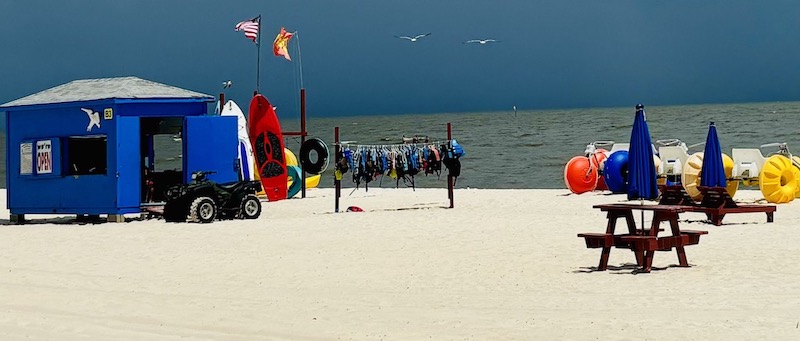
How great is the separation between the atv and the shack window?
2585 mm

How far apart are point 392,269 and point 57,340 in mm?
4493

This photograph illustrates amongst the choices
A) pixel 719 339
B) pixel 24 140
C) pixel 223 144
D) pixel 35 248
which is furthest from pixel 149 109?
pixel 719 339

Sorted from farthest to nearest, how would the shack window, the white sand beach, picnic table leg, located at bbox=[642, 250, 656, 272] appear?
1. the shack window
2. picnic table leg, located at bbox=[642, 250, 656, 272]
3. the white sand beach

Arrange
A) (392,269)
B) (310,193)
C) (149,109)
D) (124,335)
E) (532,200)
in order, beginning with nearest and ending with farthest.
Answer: (124,335) < (392,269) < (149,109) < (532,200) < (310,193)

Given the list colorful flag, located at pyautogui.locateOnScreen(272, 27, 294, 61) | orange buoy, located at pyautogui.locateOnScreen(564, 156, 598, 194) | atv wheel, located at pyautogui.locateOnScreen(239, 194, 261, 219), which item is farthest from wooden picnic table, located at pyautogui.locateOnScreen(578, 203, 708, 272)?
colorful flag, located at pyautogui.locateOnScreen(272, 27, 294, 61)

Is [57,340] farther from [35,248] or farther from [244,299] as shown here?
[35,248]

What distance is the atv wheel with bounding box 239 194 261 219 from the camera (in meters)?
18.5

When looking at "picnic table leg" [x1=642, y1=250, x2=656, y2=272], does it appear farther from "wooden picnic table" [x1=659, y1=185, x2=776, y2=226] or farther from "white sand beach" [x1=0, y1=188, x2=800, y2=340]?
"wooden picnic table" [x1=659, y1=185, x2=776, y2=226]

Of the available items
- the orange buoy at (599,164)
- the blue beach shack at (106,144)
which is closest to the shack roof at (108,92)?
the blue beach shack at (106,144)

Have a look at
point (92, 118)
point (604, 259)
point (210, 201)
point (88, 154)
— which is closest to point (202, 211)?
point (210, 201)

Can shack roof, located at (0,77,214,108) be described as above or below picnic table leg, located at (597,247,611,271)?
above

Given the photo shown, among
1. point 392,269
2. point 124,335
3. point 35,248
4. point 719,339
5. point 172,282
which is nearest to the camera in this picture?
point 719,339

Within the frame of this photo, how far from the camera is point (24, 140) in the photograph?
20.1 metres

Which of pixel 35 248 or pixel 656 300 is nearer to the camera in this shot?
pixel 656 300
